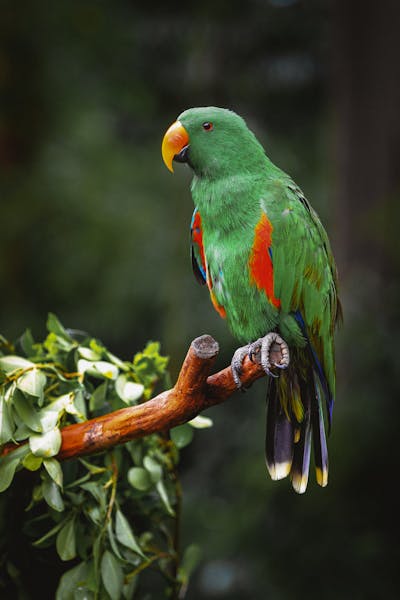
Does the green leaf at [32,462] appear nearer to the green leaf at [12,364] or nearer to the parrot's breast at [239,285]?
the green leaf at [12,364]

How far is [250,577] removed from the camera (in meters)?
3.31

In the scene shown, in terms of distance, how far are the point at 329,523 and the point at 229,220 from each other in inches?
81.8

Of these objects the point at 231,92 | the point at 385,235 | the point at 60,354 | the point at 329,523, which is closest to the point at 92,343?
the point at 60,354

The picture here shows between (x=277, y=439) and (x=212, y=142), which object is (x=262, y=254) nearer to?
(x=212, y=142)

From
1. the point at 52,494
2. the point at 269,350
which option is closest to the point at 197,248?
the point at 269,350

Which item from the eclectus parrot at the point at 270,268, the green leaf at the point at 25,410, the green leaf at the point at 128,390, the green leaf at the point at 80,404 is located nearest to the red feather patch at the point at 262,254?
the eclectus parrot at the point at 270,268

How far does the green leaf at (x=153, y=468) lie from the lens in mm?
1547

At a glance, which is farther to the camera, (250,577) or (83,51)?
(83,51)

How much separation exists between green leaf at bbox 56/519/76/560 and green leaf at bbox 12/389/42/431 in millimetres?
215

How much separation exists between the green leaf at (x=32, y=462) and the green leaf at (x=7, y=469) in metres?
0.03

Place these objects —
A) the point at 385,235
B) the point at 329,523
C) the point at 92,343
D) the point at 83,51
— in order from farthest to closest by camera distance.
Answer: the point at 83,51 < the point at 385,235 < the point at 329,523 < the point at 92,343

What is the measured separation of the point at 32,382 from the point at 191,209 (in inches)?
94.4

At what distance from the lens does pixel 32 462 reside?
1.38m

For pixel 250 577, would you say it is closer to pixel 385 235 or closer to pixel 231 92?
pixel 385 235
